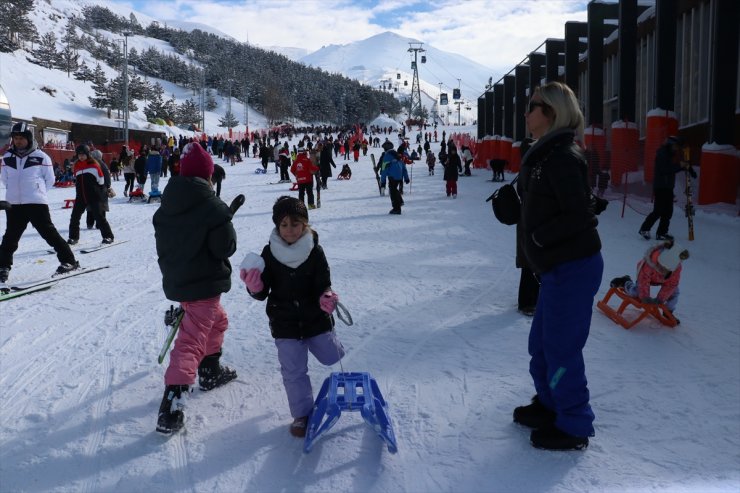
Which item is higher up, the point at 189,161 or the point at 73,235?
the point at 189,161

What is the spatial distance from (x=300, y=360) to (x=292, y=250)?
53 cm

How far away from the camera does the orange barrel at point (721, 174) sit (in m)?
8.76

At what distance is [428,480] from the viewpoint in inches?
91.9

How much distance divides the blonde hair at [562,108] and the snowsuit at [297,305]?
1.19m

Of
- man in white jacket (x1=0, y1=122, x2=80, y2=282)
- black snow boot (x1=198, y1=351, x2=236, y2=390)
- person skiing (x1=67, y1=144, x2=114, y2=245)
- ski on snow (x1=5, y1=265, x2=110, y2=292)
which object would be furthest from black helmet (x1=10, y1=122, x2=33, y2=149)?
black snow boot (x1=198, y1=351, x2=236, y2=390)

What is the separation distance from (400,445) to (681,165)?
6883mm

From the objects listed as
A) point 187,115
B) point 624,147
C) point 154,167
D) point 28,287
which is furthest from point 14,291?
point 187,115

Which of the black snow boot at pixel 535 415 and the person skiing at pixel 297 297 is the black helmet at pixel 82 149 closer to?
the person skiing at pixel 297 297

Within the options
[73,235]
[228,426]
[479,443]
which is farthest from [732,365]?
[73,235]

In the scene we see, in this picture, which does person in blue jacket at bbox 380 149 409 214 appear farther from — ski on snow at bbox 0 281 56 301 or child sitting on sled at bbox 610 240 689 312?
child sitting on sled at bbox 610 240 689 312

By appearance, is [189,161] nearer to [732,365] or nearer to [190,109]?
[732,365]

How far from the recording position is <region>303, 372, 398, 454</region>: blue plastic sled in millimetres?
2488

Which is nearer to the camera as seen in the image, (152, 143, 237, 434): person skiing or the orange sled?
(152, 143, 237, 434): person skiing

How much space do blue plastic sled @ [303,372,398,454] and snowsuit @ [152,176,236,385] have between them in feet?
2.17
